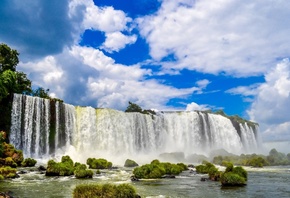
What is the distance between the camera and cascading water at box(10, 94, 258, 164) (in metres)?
55.1

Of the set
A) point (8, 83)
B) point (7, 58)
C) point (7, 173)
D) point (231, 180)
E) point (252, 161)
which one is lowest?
point (231, 180)

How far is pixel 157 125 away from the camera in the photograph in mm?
75312

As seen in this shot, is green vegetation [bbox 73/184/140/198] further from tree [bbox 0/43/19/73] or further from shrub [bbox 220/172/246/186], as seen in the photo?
tree [bbox 0/43/19/73]

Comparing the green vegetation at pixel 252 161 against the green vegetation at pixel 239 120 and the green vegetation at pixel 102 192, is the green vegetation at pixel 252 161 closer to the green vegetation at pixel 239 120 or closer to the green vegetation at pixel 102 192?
the green vegetation at pixel 239 120

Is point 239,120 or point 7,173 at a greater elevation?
point 239,120

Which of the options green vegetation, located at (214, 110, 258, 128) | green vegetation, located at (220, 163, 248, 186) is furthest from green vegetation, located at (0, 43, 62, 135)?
green vegetation, located at (214, 110, 258, 128)

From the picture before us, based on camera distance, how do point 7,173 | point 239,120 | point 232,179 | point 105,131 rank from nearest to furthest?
point 232,179 < point 7,173 < point 105,131 < point 239,120

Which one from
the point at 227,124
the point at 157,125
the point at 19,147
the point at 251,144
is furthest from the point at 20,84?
the point at 251,144

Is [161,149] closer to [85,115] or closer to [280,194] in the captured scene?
[85,115]

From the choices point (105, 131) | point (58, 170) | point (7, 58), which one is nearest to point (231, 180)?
point (58, 170)

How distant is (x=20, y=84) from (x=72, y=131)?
18072mm

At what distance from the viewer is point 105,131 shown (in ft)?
214

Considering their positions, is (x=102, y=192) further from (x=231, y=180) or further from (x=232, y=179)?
(x=232, y=179)

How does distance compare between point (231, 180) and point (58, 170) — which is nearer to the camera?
point (231, 180)
